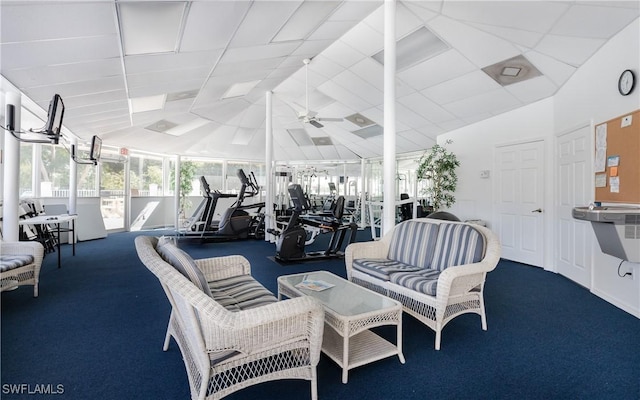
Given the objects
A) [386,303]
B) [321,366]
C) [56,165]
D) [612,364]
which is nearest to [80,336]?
[321,366]

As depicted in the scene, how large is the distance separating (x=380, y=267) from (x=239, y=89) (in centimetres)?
515

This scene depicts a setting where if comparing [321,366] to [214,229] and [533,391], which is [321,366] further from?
[214,229]

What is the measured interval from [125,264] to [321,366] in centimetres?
415

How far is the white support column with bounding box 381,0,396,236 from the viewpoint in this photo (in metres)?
4.00

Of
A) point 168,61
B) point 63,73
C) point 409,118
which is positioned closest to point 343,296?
point 168,61

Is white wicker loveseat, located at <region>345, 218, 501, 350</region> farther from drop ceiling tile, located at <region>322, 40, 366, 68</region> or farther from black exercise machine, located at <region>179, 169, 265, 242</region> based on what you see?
black exercise machine, located at <region>179, 169, 265, 242</region>

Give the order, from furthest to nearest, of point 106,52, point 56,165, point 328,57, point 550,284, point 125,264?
point 56,165
point 328,57
point 125,264
point 550,284
point 106,52

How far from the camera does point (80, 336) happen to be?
258 centimetres

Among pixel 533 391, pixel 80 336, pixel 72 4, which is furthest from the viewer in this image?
pixel 80 336

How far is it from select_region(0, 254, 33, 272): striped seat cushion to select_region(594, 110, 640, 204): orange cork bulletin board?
590 centimetres

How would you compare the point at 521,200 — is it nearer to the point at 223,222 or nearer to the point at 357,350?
the point at 357,350

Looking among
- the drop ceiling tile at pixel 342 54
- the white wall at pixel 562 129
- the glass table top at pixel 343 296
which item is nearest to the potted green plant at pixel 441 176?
the white wall at pixel 562 129

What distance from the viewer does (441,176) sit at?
6473mm

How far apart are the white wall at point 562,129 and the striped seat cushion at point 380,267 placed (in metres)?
2.29
